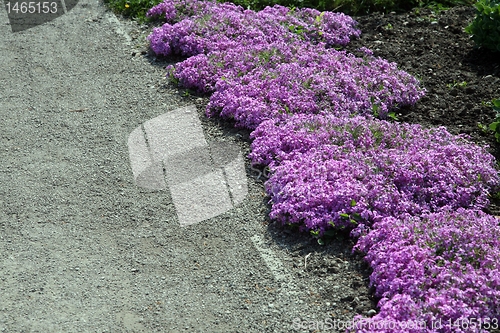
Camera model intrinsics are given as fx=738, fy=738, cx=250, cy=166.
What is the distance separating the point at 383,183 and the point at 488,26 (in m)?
3.29

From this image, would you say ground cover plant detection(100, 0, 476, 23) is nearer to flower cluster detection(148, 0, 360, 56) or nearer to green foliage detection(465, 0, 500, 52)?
flower cluster detection(148, 0, 360, 56)

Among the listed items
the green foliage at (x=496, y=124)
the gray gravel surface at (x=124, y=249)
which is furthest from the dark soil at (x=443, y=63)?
the gray gravel surface at (x=124, y=249)

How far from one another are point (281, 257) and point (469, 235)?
1380mm

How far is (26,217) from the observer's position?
605cm

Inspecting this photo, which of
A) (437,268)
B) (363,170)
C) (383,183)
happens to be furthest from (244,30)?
(437,268)

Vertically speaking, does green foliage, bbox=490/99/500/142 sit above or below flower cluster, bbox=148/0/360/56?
above

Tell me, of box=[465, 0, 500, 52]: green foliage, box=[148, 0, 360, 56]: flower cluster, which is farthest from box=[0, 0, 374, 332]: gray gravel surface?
box=[465, 0, 500, 52]: green foliage

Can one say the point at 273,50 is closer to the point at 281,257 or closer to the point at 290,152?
the point at 290,152

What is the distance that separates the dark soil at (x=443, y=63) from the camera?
7.27m

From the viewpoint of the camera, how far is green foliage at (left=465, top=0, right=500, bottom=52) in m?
8.20

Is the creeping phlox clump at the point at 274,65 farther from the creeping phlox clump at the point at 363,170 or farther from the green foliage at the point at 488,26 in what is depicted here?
the green foliage at the point at 488,26

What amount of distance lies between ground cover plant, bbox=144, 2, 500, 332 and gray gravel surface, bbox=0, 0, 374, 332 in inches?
9.5

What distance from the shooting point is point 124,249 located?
5.69 meters

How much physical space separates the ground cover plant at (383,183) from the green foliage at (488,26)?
1.27 metres
